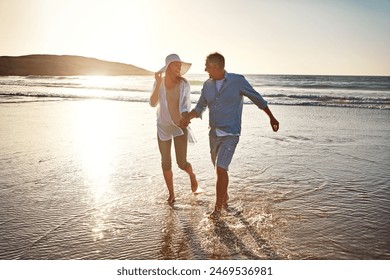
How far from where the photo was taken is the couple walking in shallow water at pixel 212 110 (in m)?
4.22

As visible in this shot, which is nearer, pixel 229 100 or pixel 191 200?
pixel 229 100

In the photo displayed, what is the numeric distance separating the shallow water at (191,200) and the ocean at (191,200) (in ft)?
0.04

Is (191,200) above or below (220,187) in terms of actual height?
below

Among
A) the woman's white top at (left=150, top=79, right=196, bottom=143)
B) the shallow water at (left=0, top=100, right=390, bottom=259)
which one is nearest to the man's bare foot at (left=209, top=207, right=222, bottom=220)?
the shallow water at (left=0, top=100, right=390, bottom=259)

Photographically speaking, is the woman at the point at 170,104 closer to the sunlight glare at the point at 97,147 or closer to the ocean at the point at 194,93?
the sunlight glare at the point at 97,147

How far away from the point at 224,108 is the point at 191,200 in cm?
124

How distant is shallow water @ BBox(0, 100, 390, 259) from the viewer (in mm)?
3469

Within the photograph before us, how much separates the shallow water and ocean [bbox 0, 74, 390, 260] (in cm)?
1

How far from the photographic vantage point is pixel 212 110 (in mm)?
4336

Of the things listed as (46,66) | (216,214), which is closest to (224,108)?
(216,214)

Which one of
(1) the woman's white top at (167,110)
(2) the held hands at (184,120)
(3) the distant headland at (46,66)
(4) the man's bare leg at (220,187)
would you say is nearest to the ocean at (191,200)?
(4) the man's bare leg at (220,187)

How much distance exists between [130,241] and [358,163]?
4388mm

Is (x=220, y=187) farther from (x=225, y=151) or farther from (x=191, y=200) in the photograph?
(x=191, y=200)

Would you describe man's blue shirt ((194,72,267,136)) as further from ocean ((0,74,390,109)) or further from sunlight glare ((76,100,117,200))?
ocean ((0,74,390,109))
